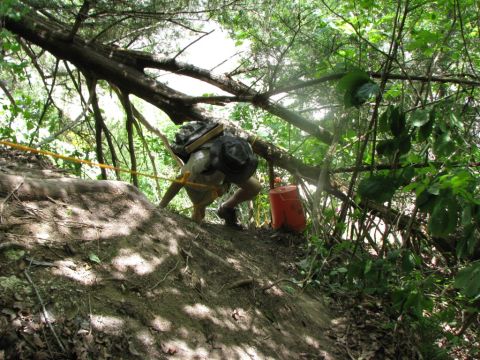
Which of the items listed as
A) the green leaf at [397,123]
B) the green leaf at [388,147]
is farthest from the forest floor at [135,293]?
the green leaf at [397,123]

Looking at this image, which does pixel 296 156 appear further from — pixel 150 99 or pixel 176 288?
pixel 176 288

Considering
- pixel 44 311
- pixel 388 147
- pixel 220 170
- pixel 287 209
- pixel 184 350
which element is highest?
pixel 388 147

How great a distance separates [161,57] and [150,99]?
1.81ft

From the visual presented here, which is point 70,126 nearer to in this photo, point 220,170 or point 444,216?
point 220,170

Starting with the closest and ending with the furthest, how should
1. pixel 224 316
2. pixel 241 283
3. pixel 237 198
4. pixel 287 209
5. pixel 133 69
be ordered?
pixel 224 316
pixel 241 283
pixel 237 198
pixel 287 209
pixel 133 69

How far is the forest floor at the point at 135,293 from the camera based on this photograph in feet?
7.00

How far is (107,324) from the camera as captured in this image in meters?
2.25

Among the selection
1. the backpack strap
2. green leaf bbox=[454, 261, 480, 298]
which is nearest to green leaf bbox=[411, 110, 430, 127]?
green leaf bbox=[454, 261, 480, 298]

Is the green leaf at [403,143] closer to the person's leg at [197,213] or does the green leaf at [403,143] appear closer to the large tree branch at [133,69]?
the large tree branch at [133,69]

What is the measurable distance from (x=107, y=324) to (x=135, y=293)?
364mm

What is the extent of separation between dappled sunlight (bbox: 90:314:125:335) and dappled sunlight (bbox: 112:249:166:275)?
1.48 ft

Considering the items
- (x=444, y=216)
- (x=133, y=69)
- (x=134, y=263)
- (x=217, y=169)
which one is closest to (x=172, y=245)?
(x=134, y=263)

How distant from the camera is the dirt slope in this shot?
2.11 meters

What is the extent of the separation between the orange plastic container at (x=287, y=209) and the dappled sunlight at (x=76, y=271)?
118 inches
